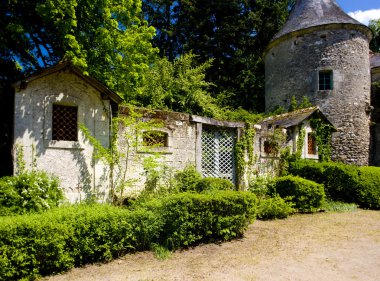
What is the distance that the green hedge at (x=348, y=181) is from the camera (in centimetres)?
1092

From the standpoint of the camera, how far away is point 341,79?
17.9m

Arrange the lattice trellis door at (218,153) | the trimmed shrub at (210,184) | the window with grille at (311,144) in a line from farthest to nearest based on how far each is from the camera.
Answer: the window with grille at (311,144), the lattice trellis door at (218,153), the trimmed shrub at (210,184)

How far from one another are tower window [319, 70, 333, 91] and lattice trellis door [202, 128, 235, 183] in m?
10.2

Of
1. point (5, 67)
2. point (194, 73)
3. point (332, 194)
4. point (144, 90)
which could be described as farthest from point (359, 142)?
point (5, 67)

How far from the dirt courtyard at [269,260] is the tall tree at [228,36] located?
17557 mm

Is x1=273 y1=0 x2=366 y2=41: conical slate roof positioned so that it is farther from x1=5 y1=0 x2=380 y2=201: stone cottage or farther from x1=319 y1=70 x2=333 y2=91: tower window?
x1=319 y1=70 x2=333 y2=91: tower window

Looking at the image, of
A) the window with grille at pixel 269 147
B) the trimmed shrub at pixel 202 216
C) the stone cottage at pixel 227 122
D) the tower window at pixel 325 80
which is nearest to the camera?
the trimmed shrub at pixel 202 216

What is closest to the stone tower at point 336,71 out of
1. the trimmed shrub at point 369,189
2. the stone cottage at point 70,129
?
the trimmed shrub at point 369,189

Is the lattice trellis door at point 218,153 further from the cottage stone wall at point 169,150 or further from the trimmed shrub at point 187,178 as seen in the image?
the trimmed shrub at point 187,178

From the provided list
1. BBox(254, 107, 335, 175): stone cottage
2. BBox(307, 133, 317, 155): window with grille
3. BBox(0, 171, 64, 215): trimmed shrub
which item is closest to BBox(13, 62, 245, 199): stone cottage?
BBox(0, 171, 64, 215): trimmed shrub

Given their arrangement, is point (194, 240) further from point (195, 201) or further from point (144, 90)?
point (144, 90)

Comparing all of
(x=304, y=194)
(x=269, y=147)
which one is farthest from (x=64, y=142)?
(x=269, y=147)

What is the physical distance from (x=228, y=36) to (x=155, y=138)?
Result: 1844 cm

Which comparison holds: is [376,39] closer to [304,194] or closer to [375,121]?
[375,121]
